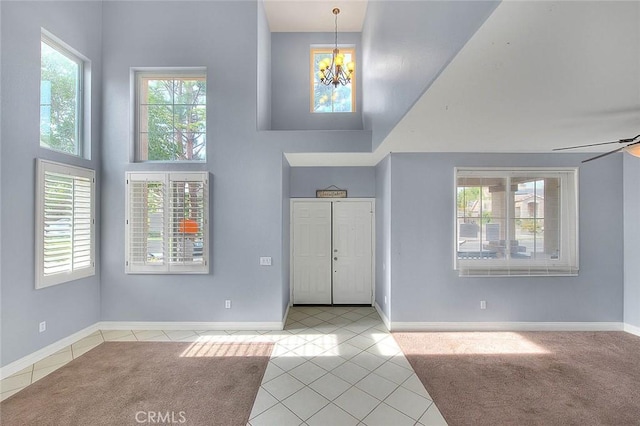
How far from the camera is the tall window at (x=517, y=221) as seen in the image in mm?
3998

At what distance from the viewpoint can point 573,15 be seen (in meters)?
1.11

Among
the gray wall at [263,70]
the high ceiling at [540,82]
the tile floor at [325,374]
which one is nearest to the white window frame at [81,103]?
the gray wall at [263,70]

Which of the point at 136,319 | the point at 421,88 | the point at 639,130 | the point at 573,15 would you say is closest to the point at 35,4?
the point at 136,319

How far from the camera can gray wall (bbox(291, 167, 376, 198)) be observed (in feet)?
16.7

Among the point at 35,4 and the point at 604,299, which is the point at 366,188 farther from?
the point at 35,4

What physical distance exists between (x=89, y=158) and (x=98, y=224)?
37.3 inches

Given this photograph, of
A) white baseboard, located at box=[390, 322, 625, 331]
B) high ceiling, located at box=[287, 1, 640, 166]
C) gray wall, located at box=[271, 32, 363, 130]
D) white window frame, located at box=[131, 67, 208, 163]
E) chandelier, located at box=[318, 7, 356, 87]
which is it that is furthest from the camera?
gray wall, located at box=[271, 32, 363, 130]

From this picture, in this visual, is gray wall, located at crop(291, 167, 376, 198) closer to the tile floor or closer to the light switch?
the light switch

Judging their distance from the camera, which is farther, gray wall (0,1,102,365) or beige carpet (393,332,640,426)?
gray wall (0,1,102,365)

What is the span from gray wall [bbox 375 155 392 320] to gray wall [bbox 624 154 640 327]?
11.3 ft

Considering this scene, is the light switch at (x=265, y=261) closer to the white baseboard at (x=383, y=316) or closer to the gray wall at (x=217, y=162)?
the gray wall at (x=217, y=162)

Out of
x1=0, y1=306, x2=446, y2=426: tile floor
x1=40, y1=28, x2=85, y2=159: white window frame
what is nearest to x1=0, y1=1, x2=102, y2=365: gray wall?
x1=40, y1=28, x2=85, y2=159: white window frame

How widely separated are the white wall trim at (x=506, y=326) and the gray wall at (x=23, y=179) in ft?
14.4

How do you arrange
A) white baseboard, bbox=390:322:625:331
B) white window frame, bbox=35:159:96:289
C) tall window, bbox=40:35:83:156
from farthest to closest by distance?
white baseboard, bbox=390:322:625:331 → tall window, bbox=40:35:83:156 → white window frame, bbox=35:159:96:289
